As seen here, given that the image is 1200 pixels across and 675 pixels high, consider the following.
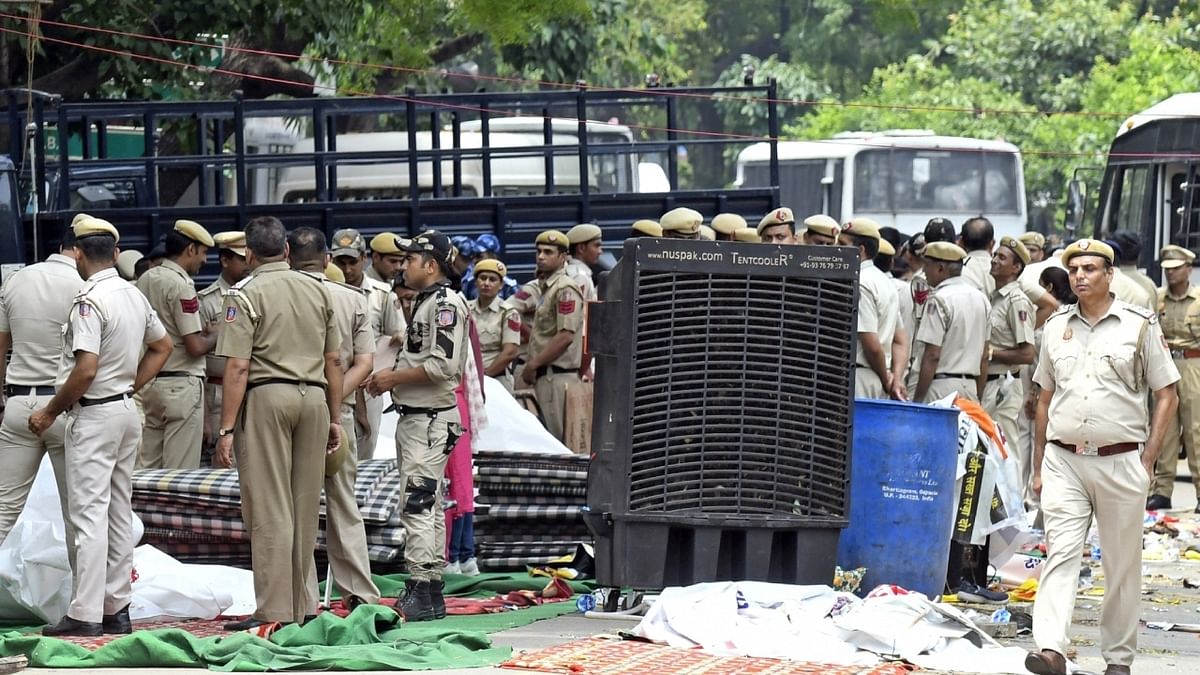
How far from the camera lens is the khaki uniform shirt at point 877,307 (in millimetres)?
11453

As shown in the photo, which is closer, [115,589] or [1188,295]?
[115,589]

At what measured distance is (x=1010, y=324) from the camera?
13.7 meters

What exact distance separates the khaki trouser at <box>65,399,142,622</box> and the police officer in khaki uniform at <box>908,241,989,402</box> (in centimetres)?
518

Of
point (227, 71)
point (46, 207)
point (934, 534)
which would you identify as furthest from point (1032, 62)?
point (934, 534)

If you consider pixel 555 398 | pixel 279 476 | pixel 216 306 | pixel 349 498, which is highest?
pixel 216 306

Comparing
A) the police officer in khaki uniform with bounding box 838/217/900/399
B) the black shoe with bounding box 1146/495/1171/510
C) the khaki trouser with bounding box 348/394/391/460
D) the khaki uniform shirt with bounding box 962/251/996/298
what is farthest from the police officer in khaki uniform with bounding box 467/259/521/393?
the black shoe with bounding box 1146/495/1171/510

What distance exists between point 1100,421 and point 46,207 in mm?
8687

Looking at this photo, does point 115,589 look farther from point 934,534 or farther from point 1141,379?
point 1141,379

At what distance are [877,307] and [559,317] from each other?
251 centimetres

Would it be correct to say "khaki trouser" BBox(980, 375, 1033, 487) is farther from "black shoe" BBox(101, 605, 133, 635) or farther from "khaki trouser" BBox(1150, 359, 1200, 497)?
"black shoe" BBox(101, 605, 133, 635)

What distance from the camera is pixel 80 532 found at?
9398mm

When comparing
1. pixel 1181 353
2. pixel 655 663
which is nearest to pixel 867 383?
pixel 655 663

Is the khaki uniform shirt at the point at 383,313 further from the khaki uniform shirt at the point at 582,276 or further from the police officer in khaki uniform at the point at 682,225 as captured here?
the khaki uniform shirt at the point at 582,276

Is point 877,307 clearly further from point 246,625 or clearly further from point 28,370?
point 28,370
